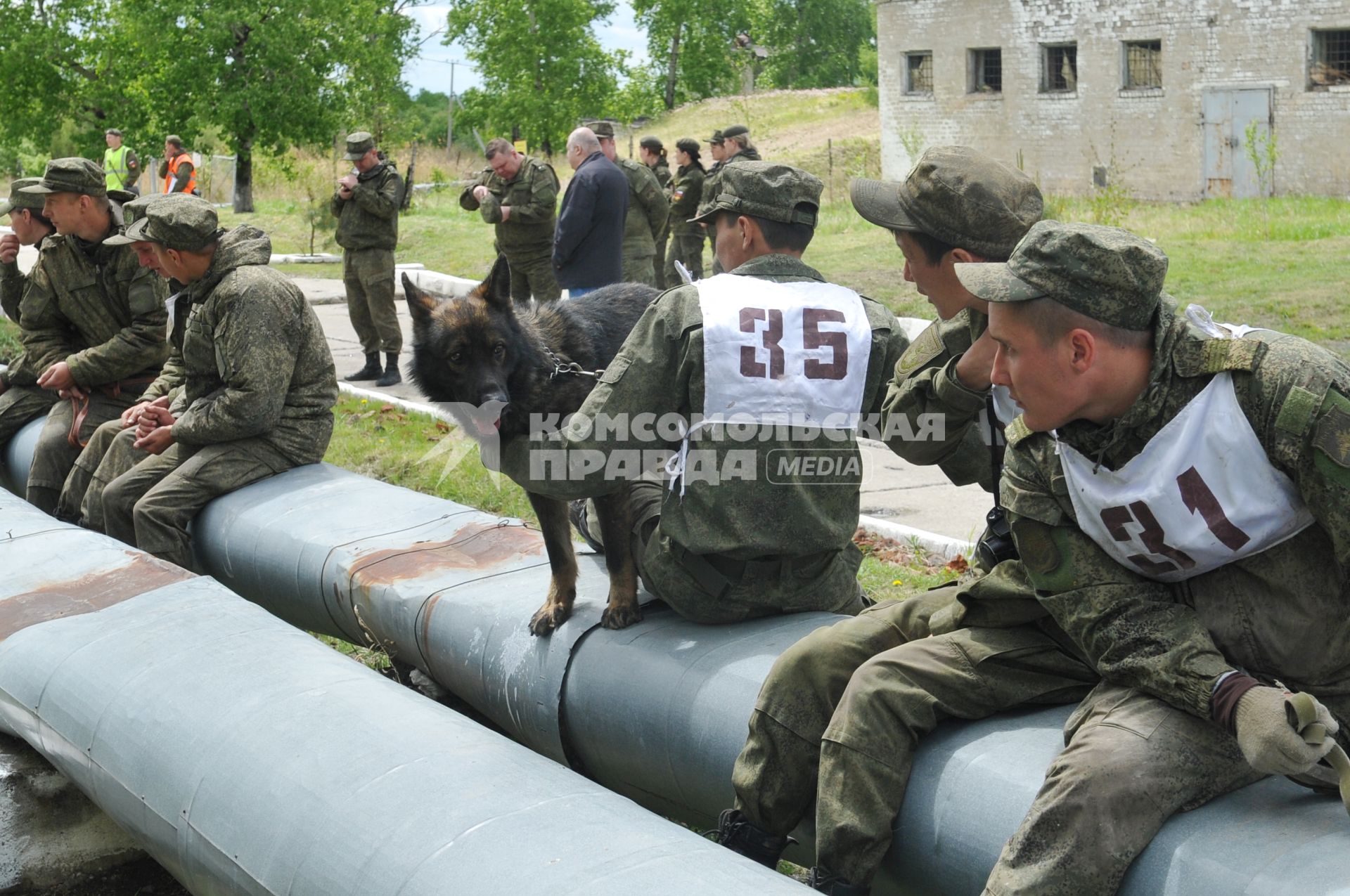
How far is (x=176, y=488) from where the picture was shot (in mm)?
6117

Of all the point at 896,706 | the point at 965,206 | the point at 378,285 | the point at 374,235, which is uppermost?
the point at 965,206

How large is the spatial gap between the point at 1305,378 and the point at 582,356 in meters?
2.90

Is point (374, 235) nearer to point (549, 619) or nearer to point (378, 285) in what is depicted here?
point (378, 285)

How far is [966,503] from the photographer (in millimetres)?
7652

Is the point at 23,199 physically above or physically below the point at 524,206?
above

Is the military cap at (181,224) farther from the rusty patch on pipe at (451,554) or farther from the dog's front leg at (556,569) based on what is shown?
the dog's front leg at (556,569)

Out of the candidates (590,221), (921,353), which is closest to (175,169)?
(590,221)

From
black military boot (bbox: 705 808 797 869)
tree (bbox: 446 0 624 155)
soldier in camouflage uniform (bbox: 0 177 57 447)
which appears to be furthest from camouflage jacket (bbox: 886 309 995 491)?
tree (bbox: 446 0 624 155)

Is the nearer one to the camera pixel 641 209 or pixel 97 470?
pixel 97 470

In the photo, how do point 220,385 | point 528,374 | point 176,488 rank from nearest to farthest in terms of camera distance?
point 528,374, point 176,488, point 220,385

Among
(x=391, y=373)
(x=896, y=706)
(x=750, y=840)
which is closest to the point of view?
(x=896, y=706)

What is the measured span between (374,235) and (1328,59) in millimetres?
22985

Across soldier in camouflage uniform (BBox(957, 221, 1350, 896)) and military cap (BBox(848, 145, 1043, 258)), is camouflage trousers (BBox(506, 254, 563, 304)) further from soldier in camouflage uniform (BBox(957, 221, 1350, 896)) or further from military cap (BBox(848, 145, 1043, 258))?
soldier in camouflage uniform (BBox(957, 221, 1350, 896))

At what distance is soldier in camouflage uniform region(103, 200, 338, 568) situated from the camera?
603 centimetres
